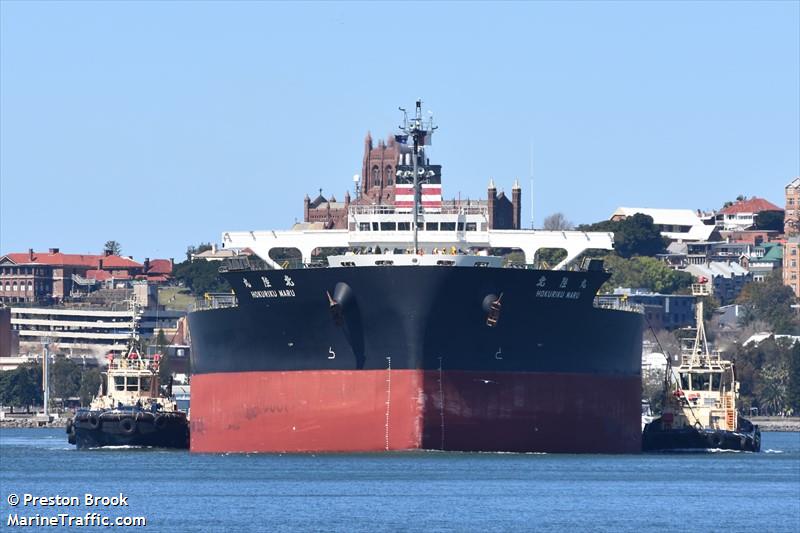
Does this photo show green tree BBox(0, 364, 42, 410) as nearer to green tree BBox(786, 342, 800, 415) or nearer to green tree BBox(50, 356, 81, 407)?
green tree BBox(50, 356, 81, 407)

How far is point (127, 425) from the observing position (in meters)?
69.9

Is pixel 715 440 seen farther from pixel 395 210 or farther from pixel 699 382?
pixel 395 210

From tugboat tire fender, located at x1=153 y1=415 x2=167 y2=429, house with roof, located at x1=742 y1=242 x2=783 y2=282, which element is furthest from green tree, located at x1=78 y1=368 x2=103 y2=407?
tugboat tire fender, located at x1=153 y1=415 x2=167 y2=429

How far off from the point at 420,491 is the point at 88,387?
303 ft

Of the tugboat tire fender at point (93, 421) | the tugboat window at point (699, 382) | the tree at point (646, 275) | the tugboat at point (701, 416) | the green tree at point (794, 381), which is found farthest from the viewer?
the tree at point (646, 275)

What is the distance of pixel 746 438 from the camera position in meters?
70.1

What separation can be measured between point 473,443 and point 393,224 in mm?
7247

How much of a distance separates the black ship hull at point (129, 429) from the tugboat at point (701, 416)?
566 inches

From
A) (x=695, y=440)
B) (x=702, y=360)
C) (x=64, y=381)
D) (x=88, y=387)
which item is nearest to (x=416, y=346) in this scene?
(x=695, y=440)

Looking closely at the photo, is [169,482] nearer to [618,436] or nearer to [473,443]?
[473,443]

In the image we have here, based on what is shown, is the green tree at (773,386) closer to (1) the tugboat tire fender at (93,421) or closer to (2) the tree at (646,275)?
(2) the tree at (646,275)

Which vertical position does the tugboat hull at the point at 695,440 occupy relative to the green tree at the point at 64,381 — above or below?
below

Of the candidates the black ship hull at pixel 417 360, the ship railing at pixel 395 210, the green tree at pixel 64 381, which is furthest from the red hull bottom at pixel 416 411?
the green tree at pixel 64 381

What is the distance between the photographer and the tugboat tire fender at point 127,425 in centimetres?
6981
